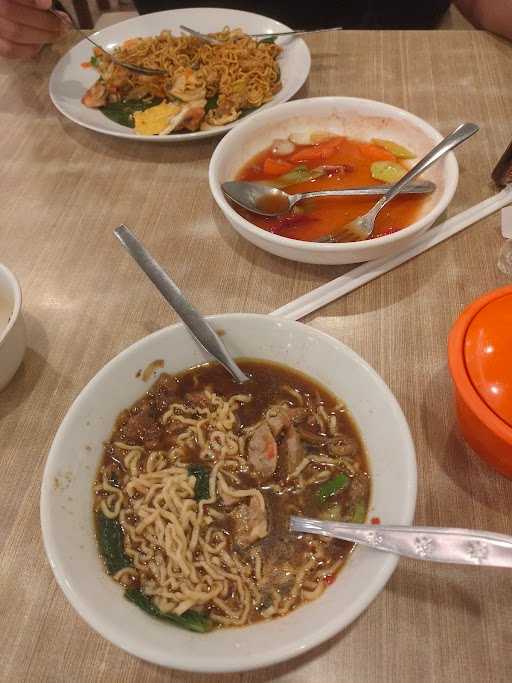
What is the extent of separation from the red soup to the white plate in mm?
285

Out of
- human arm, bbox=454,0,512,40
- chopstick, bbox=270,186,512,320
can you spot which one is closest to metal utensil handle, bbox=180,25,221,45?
human arm, bbox=454,0,512,40

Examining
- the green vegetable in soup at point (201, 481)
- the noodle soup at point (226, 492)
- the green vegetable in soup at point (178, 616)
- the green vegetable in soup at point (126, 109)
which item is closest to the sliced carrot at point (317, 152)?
the green vegetable in soup at point (126, 109)

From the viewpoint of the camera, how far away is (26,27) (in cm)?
237

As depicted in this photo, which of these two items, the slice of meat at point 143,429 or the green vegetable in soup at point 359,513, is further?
the slice of meat at point 143,429

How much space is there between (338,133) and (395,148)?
23 centimetres

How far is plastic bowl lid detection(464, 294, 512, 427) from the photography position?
3.29ft

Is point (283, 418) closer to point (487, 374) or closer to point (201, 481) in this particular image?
point (201, 481)

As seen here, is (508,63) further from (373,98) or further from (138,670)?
(138,670)

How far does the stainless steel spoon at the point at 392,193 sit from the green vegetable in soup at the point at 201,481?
2.66 feet

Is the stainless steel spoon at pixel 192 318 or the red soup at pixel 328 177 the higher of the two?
the stainless steel spoon at pixel 192 318

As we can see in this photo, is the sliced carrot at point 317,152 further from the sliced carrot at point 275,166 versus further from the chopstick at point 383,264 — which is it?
the chopstick at point 383,264

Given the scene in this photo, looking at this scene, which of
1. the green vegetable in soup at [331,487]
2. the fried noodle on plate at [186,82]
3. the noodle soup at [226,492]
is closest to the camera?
the noodle soup at [226,492]

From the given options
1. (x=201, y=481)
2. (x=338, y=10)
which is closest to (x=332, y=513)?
(x=201, y=481)

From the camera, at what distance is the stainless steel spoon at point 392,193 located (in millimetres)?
1583
